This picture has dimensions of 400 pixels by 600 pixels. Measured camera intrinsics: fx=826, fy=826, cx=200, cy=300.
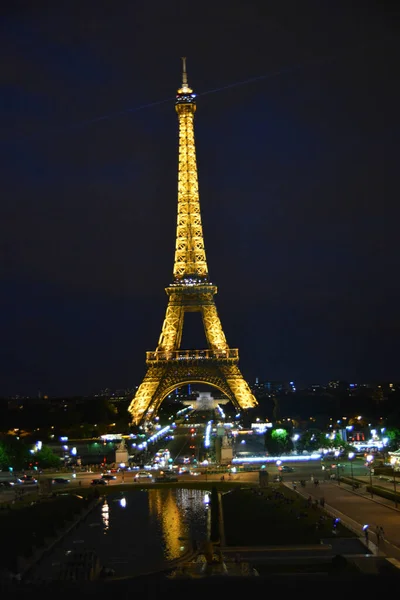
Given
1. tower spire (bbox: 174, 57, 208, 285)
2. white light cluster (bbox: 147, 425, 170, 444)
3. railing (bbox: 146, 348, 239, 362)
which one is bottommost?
white light cluster (bbox: 147, 425, 170, 444)

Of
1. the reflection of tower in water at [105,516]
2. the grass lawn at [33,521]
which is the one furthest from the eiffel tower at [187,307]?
the grass lawn at [33,521]

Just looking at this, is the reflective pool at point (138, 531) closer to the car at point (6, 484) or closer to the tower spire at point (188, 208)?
the car at point (6, 484)

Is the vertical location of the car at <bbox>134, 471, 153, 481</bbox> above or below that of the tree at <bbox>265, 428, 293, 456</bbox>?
below

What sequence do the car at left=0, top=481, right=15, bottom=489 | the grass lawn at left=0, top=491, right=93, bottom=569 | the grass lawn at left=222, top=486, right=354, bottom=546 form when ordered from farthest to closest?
the car at left=0, top=481, right=15, bottom=489 < the grass lawn at left=222, top=486, right=354, bottom=546 < the grass lawn at left=0, top=491, right=93, bottom=569

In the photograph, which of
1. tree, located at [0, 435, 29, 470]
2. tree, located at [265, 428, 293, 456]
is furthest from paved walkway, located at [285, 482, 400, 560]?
tree, located at [0, 435, 29, 470]

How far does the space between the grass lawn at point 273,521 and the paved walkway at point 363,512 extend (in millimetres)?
846

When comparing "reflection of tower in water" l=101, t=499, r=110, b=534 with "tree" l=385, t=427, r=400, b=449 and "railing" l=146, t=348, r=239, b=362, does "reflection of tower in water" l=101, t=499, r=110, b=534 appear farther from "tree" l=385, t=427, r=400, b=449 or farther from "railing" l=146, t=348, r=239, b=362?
"railing" l=146, t=348, r=239, b=362

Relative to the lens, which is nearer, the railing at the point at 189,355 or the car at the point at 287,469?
the car at the point at 287,469

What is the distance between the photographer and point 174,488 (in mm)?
41562

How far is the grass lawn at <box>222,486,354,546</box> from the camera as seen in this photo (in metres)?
23.7

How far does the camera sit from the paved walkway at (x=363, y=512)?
22006 millimetres

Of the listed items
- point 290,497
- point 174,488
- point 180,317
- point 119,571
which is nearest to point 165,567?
point 119,571

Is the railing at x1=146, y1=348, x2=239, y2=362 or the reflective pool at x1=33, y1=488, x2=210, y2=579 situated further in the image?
the railing at x1=146, y1=348, x2=239, y2=362

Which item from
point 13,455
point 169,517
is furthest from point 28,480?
point 169,517
